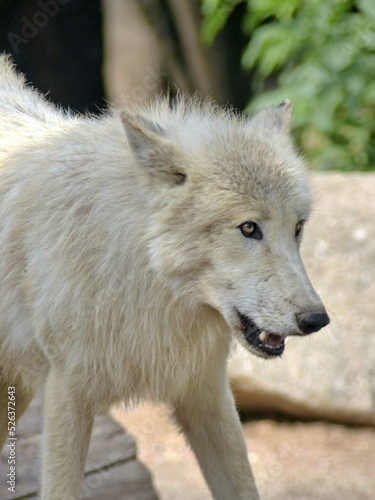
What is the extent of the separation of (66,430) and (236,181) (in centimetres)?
129

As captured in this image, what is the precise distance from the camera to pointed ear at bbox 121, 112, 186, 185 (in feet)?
11.3

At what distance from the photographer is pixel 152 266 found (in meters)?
3.54

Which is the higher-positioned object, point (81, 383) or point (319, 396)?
A: point (81, 383)

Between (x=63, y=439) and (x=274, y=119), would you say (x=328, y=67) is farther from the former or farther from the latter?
(x=63, y=439)

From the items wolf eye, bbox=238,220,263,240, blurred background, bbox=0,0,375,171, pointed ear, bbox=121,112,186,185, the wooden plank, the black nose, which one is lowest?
the wooden plank

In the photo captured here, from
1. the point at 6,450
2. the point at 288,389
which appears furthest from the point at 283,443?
the point at 6,450

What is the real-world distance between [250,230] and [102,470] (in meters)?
2.07

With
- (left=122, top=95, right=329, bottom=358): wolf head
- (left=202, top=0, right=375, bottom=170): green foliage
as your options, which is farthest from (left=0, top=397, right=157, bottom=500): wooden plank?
(left=202, top=0, right=375, bottom=170): green foliage

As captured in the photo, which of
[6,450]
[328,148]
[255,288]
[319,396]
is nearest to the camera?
[255,288]

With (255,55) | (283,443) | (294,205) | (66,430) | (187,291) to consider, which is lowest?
(283,443)

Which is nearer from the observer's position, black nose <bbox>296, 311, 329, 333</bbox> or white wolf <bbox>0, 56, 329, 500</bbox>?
black nose <bbox>296, 311, 329, 333</bbox>

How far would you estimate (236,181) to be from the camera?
343 cm

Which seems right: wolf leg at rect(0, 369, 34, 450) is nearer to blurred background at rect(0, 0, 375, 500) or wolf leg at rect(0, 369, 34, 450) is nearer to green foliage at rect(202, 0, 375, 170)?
blurred background at rect(0, 0, 375, 500)

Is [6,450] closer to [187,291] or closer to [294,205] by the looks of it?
[187,291]
